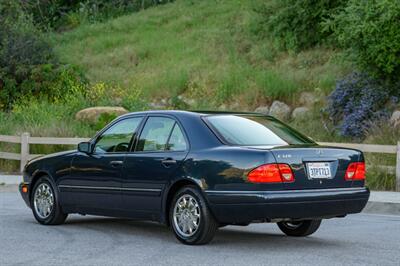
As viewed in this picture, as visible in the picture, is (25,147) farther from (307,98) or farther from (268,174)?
(268,174)

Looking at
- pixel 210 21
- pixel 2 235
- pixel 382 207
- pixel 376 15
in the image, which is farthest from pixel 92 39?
pixel 2 235

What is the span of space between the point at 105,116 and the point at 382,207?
1097 cm

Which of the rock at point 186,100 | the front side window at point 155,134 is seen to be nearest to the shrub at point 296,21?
the rock at point 186,100

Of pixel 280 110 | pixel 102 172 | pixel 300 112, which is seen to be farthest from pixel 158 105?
pixel 102 172

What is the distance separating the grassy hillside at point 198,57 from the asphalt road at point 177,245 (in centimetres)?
1578

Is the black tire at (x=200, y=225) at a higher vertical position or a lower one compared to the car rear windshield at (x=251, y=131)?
lower

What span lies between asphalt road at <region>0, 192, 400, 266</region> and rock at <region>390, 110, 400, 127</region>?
9.00m

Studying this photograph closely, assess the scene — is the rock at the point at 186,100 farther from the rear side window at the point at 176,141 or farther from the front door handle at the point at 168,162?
the front door handle at the point at 168,162

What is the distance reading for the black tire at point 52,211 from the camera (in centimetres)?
1181

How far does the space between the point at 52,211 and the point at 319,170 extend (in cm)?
382

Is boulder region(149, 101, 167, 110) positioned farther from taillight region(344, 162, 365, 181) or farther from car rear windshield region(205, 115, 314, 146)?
taillight region(344, 162, 365, 181)

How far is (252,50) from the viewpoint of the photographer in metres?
33.1

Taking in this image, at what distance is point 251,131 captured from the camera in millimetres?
10445

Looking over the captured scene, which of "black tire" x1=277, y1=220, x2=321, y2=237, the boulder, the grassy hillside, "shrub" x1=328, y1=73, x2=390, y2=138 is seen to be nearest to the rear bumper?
"black tire" x1=277, y1=220, x2=321, y2=237
